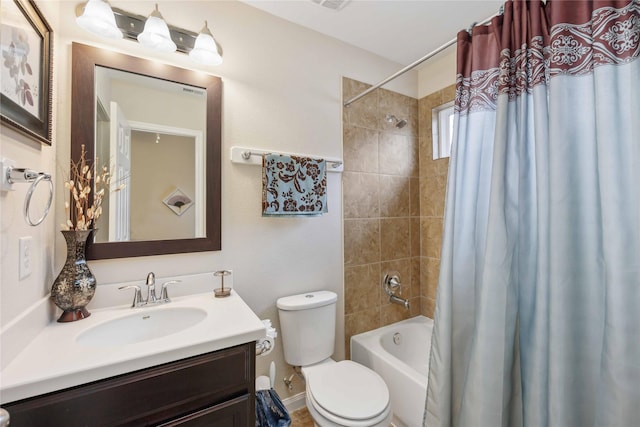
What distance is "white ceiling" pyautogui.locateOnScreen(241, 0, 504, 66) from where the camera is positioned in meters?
1.64

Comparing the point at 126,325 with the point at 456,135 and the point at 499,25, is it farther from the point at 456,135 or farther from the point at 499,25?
the point at 499,25

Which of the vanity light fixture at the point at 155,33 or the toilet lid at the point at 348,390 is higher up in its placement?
the vanity light fixture at the point at 155,33

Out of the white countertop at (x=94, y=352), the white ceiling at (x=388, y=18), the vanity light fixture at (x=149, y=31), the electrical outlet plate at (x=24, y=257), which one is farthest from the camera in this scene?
the white ceiling at (x=388, y=18)

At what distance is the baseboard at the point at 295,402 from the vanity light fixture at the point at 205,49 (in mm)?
1994

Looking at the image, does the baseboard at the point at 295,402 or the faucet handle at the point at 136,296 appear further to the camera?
the baseboard at the point at 295,402

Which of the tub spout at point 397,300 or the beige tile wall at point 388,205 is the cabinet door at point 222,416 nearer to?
the beige tile wall at point 388,205

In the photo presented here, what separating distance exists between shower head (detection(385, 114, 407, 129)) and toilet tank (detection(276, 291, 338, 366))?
Result: 1374 millimetres

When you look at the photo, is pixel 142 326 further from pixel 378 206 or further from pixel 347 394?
pixel 378 206

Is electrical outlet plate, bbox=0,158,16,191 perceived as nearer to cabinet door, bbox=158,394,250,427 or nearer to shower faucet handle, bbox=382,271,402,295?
cabinet door, bbox=158,394,250,427

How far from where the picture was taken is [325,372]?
1.52 meters

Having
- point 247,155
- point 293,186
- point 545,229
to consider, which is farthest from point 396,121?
point 545,229

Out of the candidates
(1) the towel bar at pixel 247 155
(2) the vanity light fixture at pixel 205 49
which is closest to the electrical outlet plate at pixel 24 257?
(1) the towel bar at pixel 247 155

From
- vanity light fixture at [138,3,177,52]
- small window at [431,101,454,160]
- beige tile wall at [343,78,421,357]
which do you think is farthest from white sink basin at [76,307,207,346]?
small window at [431,101,454,160]

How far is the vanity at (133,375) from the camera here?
730 mm
